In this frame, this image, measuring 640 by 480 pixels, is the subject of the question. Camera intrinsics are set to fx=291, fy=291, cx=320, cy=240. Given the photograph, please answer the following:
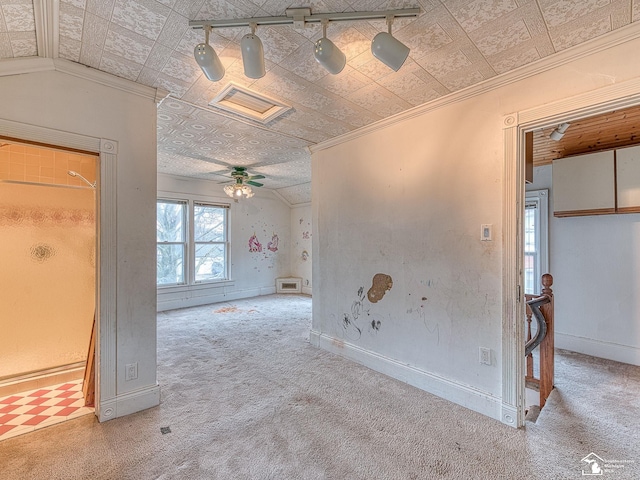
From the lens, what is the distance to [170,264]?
5477 millimetres

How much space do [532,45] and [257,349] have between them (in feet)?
11.4

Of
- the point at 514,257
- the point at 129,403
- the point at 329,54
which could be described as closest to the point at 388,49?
the point at 329,54

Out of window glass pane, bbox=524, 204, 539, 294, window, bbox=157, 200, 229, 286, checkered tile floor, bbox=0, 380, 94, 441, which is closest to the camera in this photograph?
checkered tile floor, bbox=0, 380, 94, 441

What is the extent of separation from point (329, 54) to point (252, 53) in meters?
Result: 0.38

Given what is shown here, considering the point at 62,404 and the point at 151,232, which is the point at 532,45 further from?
the point at 62,404

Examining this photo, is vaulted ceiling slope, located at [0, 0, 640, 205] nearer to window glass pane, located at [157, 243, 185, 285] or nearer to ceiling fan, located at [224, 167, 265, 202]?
ceiling fan, located at [224, 167, 265, 202]

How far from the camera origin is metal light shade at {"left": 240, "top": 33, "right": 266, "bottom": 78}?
4.62ft

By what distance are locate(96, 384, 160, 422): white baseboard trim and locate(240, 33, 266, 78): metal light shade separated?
2.25 m

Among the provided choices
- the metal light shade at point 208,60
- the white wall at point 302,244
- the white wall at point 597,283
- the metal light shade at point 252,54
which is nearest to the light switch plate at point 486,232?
the metal light shade at point 252,54

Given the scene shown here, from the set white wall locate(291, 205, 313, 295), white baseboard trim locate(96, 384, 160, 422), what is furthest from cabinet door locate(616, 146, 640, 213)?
white wall locate(291, 205, 313, 295)

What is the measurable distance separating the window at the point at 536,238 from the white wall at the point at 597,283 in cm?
6

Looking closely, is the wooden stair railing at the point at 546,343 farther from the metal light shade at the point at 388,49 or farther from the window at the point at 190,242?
the window at the point at 190,242

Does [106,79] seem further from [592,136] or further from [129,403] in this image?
[592,136]

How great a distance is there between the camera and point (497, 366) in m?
2.03
